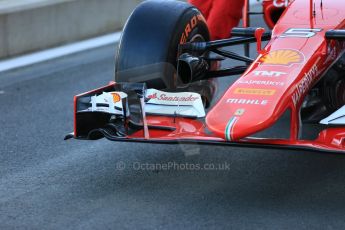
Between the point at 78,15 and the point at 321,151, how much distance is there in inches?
249

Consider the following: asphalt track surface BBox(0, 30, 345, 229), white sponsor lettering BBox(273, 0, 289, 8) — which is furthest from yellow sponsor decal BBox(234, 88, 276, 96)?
white sponsor lettering BBox(273, 0, 289, 8)

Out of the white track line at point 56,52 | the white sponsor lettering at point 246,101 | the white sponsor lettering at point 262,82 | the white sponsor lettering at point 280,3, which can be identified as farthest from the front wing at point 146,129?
the white track line at point 56,52

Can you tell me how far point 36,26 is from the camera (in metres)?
9.16

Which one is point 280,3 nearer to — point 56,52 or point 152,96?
point 152,96

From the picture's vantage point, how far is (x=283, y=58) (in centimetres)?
471

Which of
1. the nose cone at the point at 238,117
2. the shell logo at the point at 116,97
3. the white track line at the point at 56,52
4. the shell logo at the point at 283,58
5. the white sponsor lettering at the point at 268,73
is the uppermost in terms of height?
the shell logo at the point at 283,58

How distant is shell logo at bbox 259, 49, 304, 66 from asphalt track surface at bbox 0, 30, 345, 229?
2.44 ft

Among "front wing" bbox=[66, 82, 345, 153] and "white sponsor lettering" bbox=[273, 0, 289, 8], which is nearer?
"front wing" bbox=[66, 82, 345, 153]

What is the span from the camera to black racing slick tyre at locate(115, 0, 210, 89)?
509 cm

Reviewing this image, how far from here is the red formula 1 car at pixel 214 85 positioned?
4.25 metres

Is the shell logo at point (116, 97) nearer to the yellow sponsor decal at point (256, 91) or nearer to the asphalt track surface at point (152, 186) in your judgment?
the asphalt track surface at point (152, 186)

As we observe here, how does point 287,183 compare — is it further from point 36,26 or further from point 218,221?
point 36,26

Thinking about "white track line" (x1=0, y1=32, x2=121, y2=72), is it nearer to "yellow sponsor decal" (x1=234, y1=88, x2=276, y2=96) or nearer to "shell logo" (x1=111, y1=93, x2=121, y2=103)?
"shell logo" (x1=111, y1=93, x2=121, y2=103)

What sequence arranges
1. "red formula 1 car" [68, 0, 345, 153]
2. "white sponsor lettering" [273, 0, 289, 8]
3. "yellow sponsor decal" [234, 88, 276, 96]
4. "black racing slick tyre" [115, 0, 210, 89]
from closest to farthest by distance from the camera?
"red formula 1 car" [68, 0, 345, 153] < "yellow sponsor decal" [234, 88, 276, 96] < "black racing slick tyre" [115, 0, 210, 89] < "white sponsor lettering" [273, 0, 289, 8]
